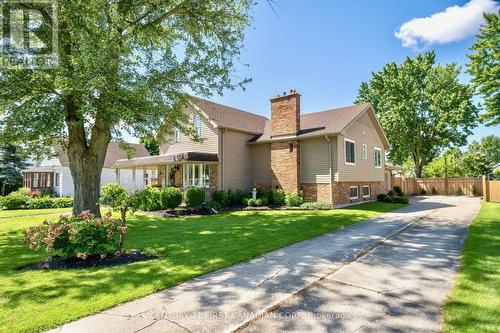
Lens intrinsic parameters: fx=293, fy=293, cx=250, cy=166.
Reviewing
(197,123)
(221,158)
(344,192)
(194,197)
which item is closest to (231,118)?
(197,123)

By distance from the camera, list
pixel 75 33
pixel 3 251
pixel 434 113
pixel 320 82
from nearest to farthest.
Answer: pixel 3 251
pixel 75 33
pixel 320 82
pixel 434 113

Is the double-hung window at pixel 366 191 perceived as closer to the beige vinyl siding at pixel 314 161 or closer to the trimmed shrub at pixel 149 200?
the beige vinyl siding at pixel 314 161

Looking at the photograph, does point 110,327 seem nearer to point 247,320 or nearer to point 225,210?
point 247,320

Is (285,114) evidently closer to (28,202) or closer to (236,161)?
(236,161)

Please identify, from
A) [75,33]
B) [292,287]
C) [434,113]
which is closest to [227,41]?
[75,33]

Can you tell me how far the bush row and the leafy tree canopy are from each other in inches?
484

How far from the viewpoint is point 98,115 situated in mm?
11828

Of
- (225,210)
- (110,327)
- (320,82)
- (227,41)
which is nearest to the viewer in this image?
(110,327)

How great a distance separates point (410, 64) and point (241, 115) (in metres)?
24.8

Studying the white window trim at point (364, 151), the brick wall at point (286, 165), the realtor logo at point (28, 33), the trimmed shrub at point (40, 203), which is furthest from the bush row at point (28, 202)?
the white window trim at point (364, 151)

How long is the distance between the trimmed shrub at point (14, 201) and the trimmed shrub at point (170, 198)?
13.2m

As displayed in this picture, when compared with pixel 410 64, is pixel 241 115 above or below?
below

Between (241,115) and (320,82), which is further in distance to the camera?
(241,115)

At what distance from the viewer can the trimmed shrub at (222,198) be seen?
20.0 m
